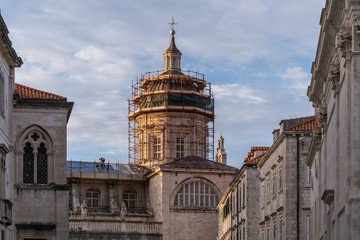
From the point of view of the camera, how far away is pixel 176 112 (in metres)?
99.9

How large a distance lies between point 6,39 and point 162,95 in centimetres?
5892

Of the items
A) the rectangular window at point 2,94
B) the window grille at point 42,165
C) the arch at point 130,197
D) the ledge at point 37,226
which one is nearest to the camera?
the rectangular window at point 2,94

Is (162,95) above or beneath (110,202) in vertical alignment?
above

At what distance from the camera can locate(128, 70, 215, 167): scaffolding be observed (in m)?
99.6

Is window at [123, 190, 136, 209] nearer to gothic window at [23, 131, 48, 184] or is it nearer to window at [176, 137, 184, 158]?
window at [176, 137, 184, 158]

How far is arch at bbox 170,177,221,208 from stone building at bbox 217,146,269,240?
601 inches

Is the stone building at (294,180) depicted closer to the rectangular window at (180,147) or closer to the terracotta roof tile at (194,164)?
the terracotta roof tile at (194,164)

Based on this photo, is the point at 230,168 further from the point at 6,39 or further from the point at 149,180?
the point at 6,39

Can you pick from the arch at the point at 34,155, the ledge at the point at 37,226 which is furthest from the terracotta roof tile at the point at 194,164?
the ledge at the point at 37,226

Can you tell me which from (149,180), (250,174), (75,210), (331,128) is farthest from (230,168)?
(331,128)

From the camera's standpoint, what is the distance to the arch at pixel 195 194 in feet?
293

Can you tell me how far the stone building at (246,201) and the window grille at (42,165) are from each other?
18.1m

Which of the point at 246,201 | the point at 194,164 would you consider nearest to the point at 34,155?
the point at 246,201

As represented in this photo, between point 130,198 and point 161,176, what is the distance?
751 centimetres
